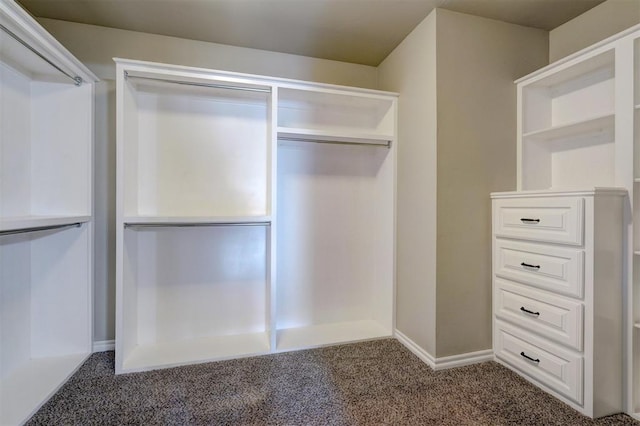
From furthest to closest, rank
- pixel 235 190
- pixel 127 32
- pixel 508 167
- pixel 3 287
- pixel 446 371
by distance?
pixel 235 190
pixel 127 32
pixel 508 167
pixel 446 371
pixel 3 287

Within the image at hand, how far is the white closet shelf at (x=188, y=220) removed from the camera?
184cm

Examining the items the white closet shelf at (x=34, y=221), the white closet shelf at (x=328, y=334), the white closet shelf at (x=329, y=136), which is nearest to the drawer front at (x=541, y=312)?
the white closet shelf at (x=328, y=334)

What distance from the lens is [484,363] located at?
198 cm

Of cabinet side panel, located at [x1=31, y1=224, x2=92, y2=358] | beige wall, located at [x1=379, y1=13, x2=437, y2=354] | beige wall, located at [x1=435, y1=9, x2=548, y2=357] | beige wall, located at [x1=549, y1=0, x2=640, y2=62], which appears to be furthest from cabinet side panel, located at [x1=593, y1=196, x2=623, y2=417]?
cabinet side panel, located at [x1=31, y1=224, x2=92, y2=358]

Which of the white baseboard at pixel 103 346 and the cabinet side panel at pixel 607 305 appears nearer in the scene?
the cabinet side panel at pixel 607 305

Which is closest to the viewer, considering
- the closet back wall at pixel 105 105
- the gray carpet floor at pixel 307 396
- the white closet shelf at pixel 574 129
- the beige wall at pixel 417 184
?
the gray carpet floor at pixel 307 396

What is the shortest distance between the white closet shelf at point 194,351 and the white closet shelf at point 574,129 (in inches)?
90.3

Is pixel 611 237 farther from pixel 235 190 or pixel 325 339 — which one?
pixel 235 190

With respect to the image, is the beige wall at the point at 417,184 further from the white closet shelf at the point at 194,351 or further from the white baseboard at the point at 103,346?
the white baseboard at the point at 103,346

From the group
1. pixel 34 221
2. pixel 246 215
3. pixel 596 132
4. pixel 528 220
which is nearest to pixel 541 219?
pixel 528 220

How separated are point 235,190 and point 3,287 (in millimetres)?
1447

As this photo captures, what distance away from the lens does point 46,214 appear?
1938 mm

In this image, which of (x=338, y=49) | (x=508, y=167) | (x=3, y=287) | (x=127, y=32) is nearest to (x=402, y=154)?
(x=508, y=167)

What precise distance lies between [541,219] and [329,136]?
140cm
